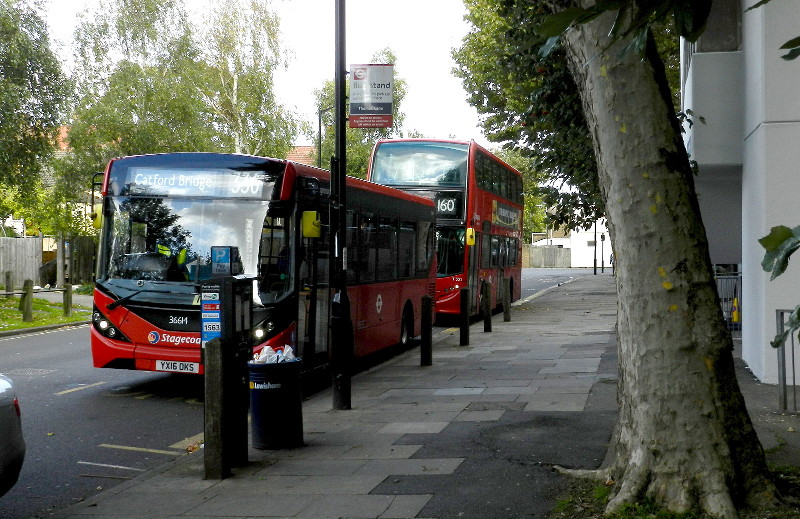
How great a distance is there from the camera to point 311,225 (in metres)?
10.5

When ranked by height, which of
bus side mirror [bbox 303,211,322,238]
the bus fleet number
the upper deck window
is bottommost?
bus side mirror [bbox 303,211,322,238]

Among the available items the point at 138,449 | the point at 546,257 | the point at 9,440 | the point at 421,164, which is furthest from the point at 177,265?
the point at 546,257

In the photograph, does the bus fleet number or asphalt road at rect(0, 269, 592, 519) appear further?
the bus fleet number

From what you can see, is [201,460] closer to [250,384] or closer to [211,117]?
→ [250,384]

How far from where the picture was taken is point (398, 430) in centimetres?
868

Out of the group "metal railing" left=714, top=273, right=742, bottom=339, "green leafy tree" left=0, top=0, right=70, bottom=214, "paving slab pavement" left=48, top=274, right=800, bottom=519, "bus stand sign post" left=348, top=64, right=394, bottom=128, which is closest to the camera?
"paving slab pavement" left=48, top=274, right=800, bottom=519

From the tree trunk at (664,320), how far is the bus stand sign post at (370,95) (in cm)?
659

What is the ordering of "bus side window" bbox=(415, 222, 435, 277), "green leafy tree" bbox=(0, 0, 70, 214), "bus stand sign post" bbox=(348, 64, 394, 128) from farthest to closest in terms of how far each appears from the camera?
1. "green leafy tree" bbox=(0, 0, 70, 214)
2. "bus side window" bbox=(415, 222, 435, 277)
3. "bus stand sign post" bbox=(348, 64, 394, 128)

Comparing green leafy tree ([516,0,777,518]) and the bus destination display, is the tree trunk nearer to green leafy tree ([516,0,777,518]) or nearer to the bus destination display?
green leafy tree ([516,0,777,518])

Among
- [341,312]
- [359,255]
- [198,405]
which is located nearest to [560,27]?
[341,312]

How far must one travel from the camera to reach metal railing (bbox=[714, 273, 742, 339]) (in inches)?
668

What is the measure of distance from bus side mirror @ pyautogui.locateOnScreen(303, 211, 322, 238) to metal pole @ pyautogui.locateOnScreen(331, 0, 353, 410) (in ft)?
1.76

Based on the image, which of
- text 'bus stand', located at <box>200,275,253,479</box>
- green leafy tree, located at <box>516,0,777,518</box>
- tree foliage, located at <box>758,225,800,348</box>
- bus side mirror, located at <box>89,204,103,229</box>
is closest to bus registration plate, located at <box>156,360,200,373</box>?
bus side mirror, located at <box>89,204,103,229</box>

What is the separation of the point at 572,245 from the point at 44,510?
94.3 m
